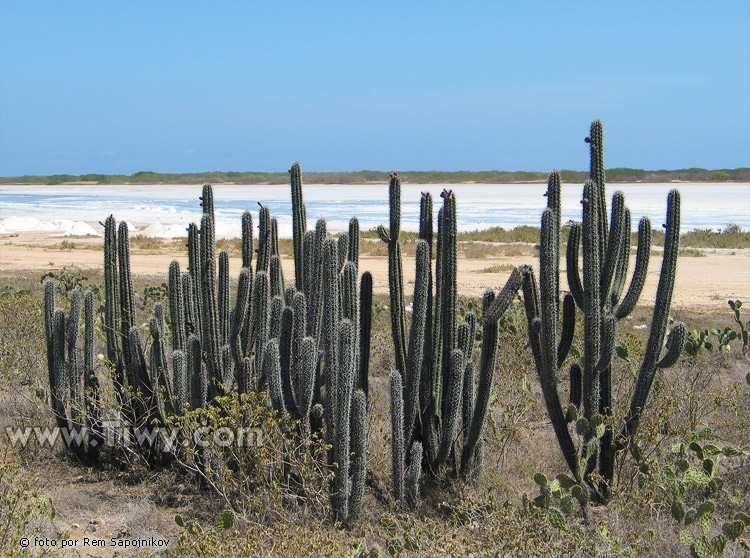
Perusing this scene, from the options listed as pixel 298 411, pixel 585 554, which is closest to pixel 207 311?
pixel 298 411

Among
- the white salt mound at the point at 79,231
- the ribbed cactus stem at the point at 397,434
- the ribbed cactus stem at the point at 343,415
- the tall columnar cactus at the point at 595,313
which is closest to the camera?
the ribbed cactus stem at the point at 343,415

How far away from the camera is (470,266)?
2320 cm

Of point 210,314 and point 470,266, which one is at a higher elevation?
point 210,314

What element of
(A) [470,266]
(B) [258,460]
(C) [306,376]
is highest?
(C) [306,376]

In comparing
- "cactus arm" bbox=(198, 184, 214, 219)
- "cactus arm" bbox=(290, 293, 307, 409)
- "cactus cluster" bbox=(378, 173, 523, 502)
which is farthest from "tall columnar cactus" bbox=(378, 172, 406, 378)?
"cactus arm" bbox=(198, 184, 214, 219)

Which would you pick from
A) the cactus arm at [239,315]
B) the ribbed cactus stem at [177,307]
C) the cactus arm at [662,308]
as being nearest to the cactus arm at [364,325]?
the cactus arm at [239,315]

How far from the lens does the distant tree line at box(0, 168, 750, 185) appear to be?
104 m

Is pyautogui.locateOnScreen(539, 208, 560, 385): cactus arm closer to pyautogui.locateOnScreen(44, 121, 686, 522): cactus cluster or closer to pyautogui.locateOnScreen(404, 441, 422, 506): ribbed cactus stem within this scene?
pyautogui.locateOnScreen(44, 121, 686, 522): cactus cluster

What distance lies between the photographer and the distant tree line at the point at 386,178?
4097 inches

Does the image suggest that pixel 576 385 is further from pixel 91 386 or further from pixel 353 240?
pixel 91 386

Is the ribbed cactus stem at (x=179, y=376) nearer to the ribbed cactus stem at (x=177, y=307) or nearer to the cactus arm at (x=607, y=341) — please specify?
the ribbed cactus stem at (x=177, y=307)

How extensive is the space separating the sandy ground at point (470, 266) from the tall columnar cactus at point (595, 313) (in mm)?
11028

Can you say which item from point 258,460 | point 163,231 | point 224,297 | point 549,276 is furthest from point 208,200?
point 163,231

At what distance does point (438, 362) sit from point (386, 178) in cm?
11702
